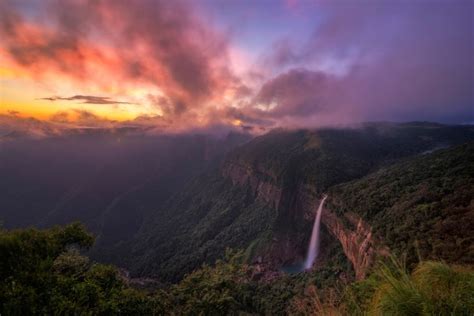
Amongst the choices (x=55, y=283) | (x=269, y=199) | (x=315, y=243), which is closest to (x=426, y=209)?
(x=55, y=283)

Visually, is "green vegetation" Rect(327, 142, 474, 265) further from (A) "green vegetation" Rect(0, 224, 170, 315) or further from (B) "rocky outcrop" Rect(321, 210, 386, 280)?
(A) "green vegetation" Rect(0, 224, 170, 315)

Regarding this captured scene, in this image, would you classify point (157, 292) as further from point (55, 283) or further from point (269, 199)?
point (269, 199)

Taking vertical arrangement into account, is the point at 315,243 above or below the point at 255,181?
below

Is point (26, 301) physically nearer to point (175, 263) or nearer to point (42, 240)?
point (42, 240)

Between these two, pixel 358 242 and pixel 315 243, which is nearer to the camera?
pixel 358 242

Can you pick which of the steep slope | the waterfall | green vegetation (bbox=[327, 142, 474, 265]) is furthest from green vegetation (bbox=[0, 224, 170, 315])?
the steep slope
